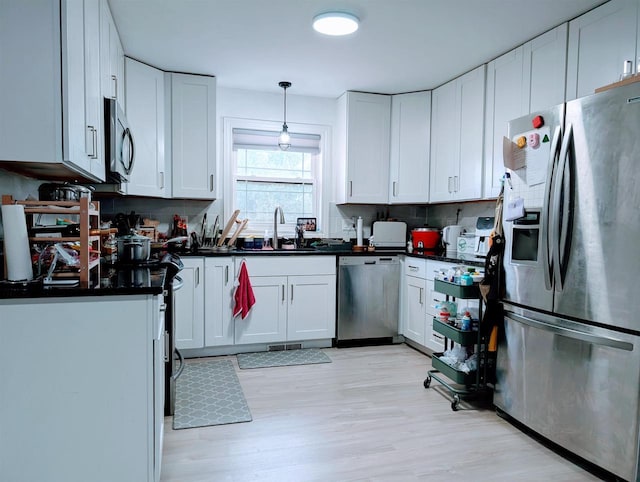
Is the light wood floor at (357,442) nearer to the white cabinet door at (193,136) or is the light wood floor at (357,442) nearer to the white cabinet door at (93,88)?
the white cabinet door at (93,88)

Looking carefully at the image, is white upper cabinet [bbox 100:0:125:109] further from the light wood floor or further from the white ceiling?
the light wood floor

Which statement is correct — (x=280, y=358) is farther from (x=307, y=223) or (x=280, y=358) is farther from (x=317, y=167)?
(x=317, y=167)

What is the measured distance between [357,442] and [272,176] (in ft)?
9.46

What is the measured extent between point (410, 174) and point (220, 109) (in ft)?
6.69

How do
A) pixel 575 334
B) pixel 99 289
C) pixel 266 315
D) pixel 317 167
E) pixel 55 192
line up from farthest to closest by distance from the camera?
pixel 317 167 < pixel 266 315 < pixel 575 334 < pixel 55 192 < pixel 99 289

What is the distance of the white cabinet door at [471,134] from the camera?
3.43m

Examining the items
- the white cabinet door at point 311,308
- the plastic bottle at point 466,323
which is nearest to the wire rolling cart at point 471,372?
the plastic bottle at point 466,323

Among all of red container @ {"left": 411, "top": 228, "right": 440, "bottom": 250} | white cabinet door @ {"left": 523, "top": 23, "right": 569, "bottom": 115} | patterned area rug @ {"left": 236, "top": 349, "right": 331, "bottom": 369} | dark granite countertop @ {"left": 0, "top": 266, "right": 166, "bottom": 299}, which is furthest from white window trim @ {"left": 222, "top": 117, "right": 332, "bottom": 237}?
dark granite countertop @ {"left": 0, "top": 266, "right": 166, "bottom": 299}

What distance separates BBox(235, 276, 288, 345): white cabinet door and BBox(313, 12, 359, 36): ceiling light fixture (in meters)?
2.09

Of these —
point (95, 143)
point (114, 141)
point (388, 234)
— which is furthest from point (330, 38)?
point (388, 234)

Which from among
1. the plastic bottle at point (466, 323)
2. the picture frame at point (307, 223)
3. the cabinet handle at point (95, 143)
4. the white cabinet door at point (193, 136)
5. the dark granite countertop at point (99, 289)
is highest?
the white cabinet door at point (193, 136)

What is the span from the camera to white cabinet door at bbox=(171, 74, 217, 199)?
370 cm

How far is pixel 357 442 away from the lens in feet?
7.44

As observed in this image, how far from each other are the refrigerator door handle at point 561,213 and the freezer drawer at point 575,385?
29 centimetres
